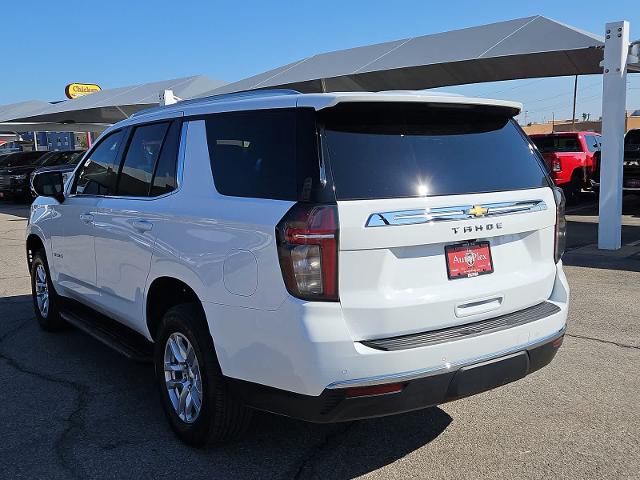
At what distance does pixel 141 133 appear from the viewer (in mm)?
4223

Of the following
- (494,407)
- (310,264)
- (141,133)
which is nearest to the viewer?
(310,264)

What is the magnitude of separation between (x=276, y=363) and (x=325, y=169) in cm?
90

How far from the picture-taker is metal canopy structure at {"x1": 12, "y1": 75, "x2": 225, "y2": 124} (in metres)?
22.5

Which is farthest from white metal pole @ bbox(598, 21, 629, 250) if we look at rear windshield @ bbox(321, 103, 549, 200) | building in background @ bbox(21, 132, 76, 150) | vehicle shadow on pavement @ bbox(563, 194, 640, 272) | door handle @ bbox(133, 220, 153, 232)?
building in background @ bbox(21, 132, 76, 150)

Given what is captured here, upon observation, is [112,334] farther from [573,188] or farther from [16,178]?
[16,178]

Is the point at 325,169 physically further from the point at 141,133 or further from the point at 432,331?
the point at 141,133

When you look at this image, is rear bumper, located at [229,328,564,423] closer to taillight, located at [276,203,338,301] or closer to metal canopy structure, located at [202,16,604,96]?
taillight, located at [276,203,338,301]

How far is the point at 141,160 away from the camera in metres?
4.14

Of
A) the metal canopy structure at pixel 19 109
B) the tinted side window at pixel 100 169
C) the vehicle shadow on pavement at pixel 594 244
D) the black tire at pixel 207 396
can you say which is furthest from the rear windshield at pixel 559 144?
the metal canopy structure at pixel 19 109

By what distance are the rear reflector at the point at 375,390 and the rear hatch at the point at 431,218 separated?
220 mm

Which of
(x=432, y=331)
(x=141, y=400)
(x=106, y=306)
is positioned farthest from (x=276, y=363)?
(x=106, y=306)

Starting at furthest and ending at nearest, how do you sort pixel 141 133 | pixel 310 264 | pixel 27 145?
pixel 27 145 → pixel 141 133 → pixel 310 264

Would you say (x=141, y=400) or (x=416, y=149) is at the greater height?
(x=416, y=149)

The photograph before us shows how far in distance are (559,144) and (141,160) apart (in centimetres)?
1552
